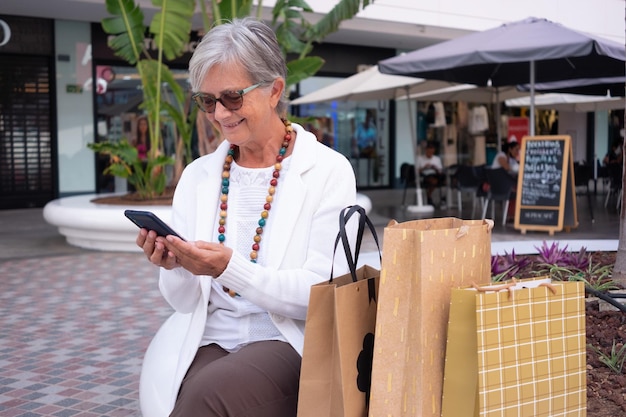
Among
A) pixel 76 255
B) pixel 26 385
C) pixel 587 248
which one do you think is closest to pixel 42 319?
pixel 26 385

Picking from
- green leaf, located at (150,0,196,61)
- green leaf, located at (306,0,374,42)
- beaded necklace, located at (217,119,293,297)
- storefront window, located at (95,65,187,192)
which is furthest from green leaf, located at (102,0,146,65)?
beaded necklace, located at (217,119,293,297)

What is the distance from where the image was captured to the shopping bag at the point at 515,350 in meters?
1.92

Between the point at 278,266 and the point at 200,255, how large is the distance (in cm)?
35

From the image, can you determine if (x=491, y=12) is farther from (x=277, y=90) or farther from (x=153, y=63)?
(x=277, y=90)

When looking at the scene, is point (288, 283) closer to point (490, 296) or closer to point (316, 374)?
point (316, 374)

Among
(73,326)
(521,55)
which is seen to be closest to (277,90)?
(73,326)

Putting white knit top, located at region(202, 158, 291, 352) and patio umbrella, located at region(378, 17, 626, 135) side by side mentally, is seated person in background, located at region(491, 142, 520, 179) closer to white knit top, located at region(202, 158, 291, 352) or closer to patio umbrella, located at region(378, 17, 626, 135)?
patio umbrella, located at region(378, 17, 626, 135)

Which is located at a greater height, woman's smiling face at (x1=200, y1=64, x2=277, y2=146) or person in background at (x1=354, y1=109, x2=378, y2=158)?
person in background at (x1=354, y1=109, x2=378, y2=158)

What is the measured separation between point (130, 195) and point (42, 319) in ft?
17.1

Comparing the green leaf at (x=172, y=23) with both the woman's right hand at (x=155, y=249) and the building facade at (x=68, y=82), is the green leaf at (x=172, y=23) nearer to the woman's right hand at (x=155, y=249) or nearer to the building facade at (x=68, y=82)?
the building facade at (x=68, y=82)

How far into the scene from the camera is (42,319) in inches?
240

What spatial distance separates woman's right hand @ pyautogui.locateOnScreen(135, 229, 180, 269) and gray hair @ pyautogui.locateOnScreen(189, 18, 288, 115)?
553 millimetres

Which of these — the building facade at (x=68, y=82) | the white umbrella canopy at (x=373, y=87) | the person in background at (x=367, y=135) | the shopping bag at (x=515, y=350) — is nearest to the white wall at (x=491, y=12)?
the building facade at (x=68, y=82)

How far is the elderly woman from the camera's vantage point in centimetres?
221
